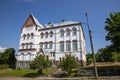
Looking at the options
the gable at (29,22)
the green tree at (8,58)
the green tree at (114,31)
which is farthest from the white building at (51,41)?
the green tree at (114,31)

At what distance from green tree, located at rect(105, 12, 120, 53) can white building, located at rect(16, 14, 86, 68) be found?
1537 centimetres

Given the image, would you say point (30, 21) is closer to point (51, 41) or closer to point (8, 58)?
point (51, 41)

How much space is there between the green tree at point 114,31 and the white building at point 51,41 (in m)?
15.4

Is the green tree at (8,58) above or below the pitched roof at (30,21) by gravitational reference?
below

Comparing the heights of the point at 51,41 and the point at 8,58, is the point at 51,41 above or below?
above

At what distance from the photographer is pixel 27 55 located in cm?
4747

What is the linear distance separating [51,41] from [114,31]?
2587 cm

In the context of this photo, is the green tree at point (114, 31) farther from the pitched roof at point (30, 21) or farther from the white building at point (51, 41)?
the pitched roof at point (30, 21)

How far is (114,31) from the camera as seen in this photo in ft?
81.9

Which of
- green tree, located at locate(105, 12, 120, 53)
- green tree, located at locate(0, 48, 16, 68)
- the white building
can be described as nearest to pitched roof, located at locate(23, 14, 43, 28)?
the white building

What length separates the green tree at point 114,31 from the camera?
80.7ft

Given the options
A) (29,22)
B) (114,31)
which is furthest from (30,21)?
(114,31)

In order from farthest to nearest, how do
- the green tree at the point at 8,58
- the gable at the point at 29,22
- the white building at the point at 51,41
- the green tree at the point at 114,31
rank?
the gable at the point at 29,22 < the green tree at the point at 8,58 < the white building at the point at 51,41 < the green tree at the point at 114,31

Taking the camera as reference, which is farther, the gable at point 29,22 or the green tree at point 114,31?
the gable at point 29,22
